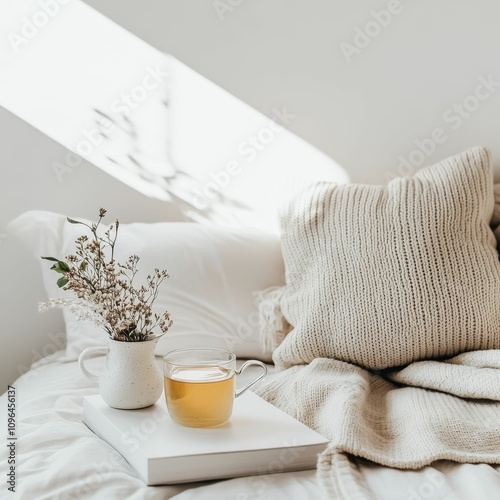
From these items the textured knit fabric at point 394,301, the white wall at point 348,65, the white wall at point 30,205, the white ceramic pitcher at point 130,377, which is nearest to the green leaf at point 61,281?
the white ceramic pitcher at point 130,377

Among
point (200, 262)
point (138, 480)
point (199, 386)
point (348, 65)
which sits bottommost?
point (138, 480)

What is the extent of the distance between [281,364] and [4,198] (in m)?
0.84

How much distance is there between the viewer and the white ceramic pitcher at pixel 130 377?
1.09m

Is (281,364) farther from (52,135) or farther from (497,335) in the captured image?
(52,135)

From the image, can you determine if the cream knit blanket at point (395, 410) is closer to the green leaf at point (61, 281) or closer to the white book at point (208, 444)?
the white book at point (208, 444)

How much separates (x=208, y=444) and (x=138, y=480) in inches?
4.1

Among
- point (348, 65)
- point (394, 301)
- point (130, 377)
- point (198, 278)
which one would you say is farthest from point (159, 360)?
point (348, 65)

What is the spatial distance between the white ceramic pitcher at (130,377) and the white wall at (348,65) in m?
0.92

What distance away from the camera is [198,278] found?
1.56 metres

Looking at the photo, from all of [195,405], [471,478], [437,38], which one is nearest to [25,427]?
[195,405]

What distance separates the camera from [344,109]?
1.82 m

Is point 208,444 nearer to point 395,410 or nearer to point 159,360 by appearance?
point 395,410

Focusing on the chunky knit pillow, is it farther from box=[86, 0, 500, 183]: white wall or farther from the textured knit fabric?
box=[86, 0, 500, 183]: white wall

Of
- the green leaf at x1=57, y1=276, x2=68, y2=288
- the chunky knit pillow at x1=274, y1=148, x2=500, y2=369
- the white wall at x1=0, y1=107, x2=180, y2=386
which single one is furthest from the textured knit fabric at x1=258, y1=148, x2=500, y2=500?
the white wall at x1=0, y1=107, x2=180, y2=386
